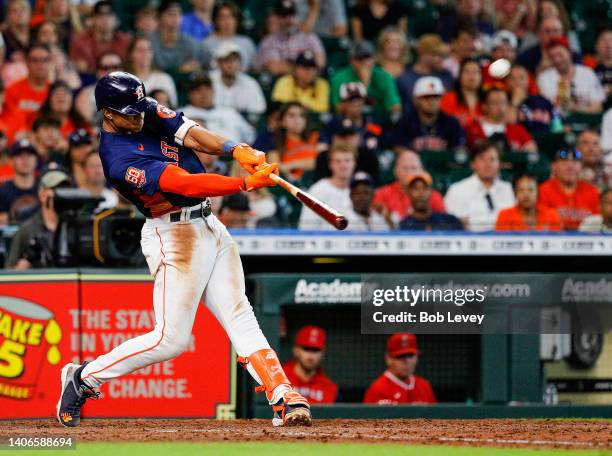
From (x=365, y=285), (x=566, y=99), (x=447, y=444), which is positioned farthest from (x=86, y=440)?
(x=566, y=99)

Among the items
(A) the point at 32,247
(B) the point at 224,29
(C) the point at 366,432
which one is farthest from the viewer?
(B) the point at 224,29

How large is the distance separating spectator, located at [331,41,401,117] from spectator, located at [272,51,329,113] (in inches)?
4.8

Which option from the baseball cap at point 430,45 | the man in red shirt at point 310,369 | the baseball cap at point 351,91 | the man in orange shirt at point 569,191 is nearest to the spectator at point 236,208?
the man in red shirt at point 310,369

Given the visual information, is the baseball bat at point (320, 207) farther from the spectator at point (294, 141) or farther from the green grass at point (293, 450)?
the spectator at point (294, 141)

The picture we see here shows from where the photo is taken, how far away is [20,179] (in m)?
10.4

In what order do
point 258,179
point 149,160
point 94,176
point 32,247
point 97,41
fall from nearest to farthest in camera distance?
point 258,179 < point 149,160 < point 32,247 < point 94,176 < point 97,41

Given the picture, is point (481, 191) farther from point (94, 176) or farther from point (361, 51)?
point (94, 176)

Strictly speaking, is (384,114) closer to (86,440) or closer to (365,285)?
(365,285)

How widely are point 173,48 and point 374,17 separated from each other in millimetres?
2248

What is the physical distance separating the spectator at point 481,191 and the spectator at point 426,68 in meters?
1.95

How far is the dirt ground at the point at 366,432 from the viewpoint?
589 centimetres

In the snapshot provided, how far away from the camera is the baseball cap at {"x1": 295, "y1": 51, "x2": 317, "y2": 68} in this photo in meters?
11.8

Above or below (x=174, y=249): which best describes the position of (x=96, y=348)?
below

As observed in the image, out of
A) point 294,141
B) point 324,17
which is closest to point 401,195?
point 294,141
